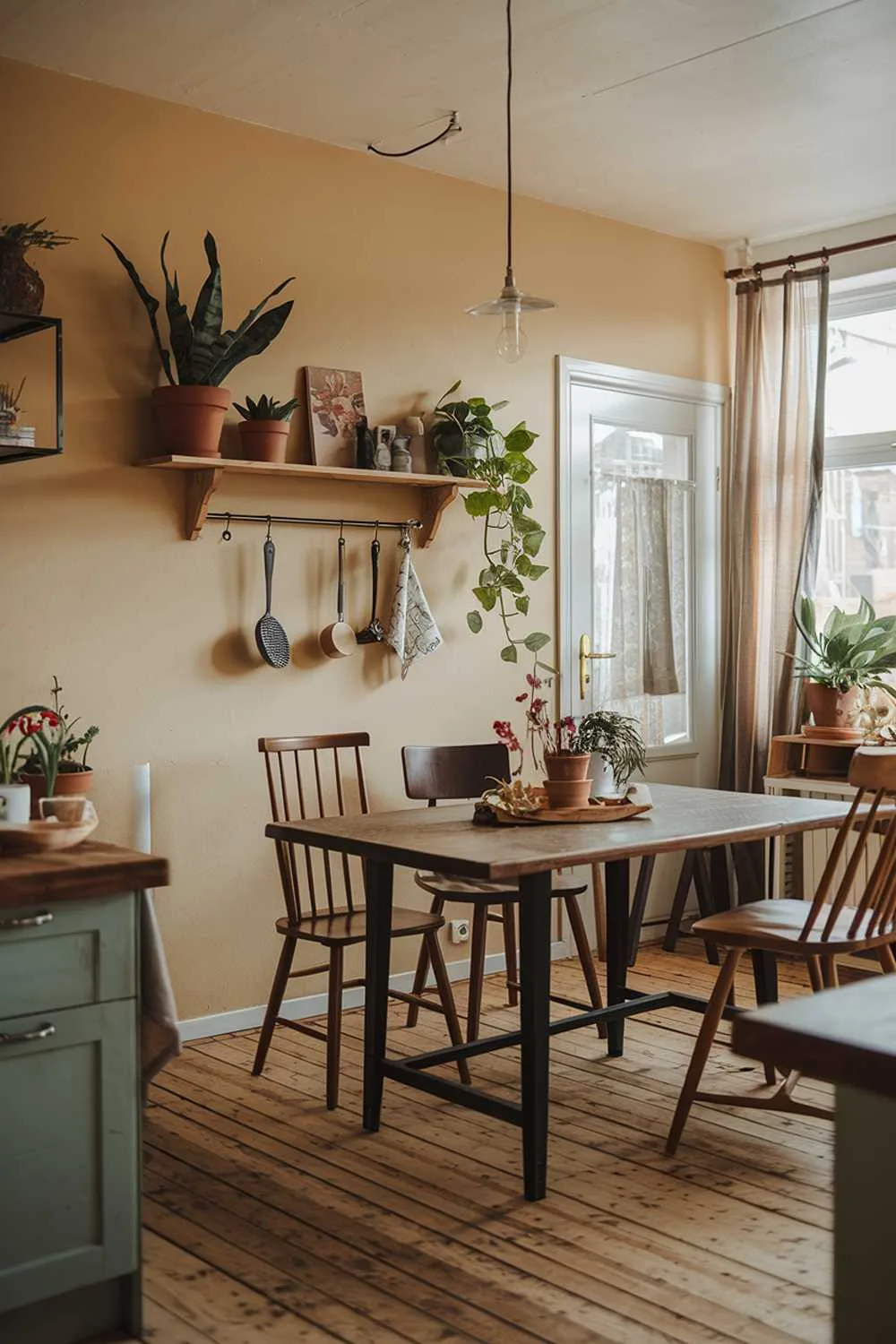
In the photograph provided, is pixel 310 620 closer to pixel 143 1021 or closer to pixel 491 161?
pixel 491 161

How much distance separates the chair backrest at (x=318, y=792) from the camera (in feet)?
12.8

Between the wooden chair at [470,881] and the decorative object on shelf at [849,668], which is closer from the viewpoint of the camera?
the wooden chair at [470,881]

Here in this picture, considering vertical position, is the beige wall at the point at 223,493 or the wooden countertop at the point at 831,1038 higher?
the beige wall at the point at 223,493

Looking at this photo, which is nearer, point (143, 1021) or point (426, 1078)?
point (143, 1021)

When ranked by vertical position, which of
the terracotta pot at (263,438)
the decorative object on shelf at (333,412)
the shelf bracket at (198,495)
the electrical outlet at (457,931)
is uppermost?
the decorative object on shelf at (333,412)

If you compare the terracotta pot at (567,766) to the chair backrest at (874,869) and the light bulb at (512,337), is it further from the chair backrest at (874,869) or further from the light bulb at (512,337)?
the light bulb at (512,337)

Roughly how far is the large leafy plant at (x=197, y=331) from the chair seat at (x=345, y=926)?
1.52 meters

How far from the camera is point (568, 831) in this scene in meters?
3.17

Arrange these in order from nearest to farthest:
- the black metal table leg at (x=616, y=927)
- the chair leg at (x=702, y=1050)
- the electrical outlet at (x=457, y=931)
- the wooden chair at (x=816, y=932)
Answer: the wooden chair at (x=816, y=932)
the chair leg at (x=702, y=1050)
the black metal table leg at (x=616, y=927)
the electrical outlet at (x=457, y=931)

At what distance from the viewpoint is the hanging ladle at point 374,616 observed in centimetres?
441

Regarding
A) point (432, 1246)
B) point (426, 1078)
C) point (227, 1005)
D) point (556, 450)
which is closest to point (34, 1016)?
point (432, 1246)

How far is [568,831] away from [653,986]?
1748 millimetres

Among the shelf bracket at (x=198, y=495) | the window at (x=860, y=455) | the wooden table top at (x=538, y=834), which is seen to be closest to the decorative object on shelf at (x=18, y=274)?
the shelf bracket at (x=198, y=495)

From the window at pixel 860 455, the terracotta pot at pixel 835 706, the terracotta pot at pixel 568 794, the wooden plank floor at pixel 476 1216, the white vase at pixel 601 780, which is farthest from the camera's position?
the window at pixel 860 455
